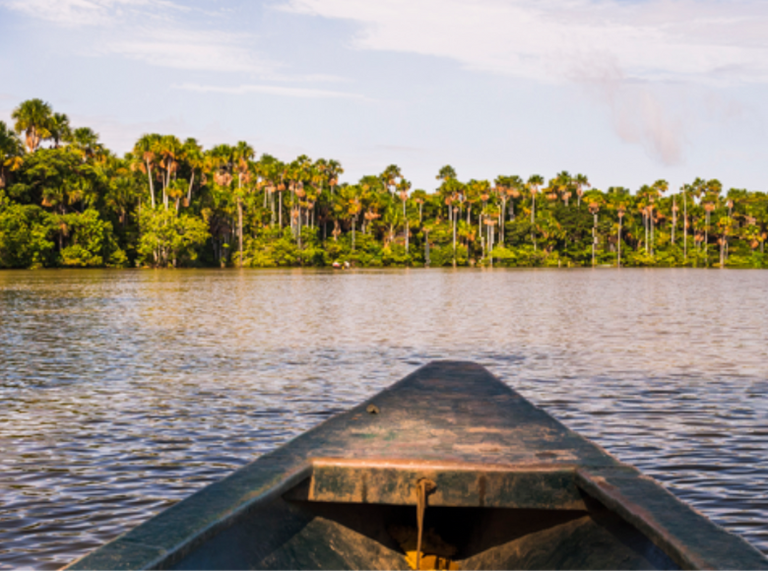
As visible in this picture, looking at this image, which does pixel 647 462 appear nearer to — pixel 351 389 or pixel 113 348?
pixel 351 389

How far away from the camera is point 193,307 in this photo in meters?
31.6

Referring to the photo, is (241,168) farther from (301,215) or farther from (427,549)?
(427,549)

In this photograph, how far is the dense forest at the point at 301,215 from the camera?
87750mm

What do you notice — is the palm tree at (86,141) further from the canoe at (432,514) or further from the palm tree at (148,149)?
the canoe at (432,514)

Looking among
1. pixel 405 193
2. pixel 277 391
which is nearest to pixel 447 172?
pixel 405 193

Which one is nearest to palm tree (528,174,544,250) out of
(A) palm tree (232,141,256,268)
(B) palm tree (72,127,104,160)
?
(A) palm tree (232,141,256,268)

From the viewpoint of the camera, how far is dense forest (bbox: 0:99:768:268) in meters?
87.8

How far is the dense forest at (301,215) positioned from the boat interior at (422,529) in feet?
276

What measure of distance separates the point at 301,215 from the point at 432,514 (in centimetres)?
12210

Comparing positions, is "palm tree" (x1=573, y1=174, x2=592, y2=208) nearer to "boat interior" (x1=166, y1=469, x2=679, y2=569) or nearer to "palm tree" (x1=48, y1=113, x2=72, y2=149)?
"palm tree" (x1=48, y1=113, x2=72, y2=149)

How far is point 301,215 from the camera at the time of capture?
12562cm

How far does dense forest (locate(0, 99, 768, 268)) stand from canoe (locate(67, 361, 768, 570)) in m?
84.1

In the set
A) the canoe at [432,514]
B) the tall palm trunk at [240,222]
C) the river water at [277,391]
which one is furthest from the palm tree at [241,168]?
the canoe at [432,514]

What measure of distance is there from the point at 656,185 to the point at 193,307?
127 meters
